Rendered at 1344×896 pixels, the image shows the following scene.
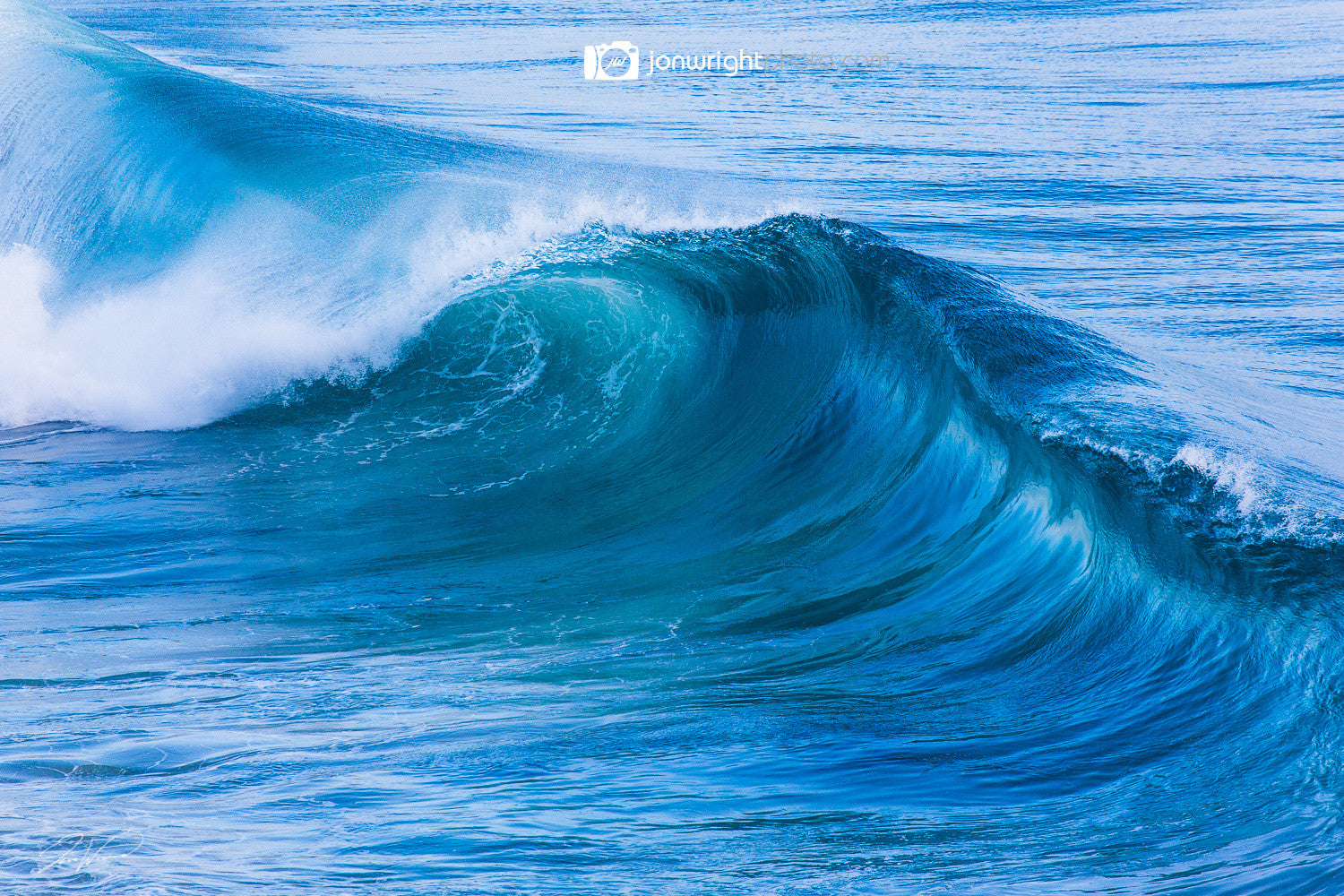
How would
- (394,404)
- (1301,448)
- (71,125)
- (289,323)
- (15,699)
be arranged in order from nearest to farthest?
(15,699) < (1301,448) < (394,404) < (289,323) < (71,125)

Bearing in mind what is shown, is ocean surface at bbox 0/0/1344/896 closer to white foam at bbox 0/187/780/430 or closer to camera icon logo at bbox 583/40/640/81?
white foam at bbox 0/187/780/430

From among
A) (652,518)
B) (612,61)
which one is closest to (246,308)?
(652,518)

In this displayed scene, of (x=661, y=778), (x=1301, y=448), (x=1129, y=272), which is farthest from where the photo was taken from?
(x=1129, y=272)

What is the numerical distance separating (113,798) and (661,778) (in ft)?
5.53

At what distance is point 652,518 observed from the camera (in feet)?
20.0

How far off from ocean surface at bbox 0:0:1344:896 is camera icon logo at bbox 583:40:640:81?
888 cm

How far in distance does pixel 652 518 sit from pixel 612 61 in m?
19.5

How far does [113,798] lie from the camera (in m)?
3.21

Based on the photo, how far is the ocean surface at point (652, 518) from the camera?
3.22 meters

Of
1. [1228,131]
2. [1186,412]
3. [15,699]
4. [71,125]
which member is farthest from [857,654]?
[1228,131]

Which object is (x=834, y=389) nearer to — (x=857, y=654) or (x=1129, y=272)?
(x=857, y=654)

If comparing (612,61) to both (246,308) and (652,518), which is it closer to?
(246,308)

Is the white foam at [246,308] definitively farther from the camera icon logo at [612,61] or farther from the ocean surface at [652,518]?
the camera icon logo at [612,61]

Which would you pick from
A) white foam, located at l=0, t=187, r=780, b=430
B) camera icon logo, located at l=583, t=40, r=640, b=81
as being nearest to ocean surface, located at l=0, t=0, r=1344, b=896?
white foam, located at l=0, t=187, r=780, b=430
